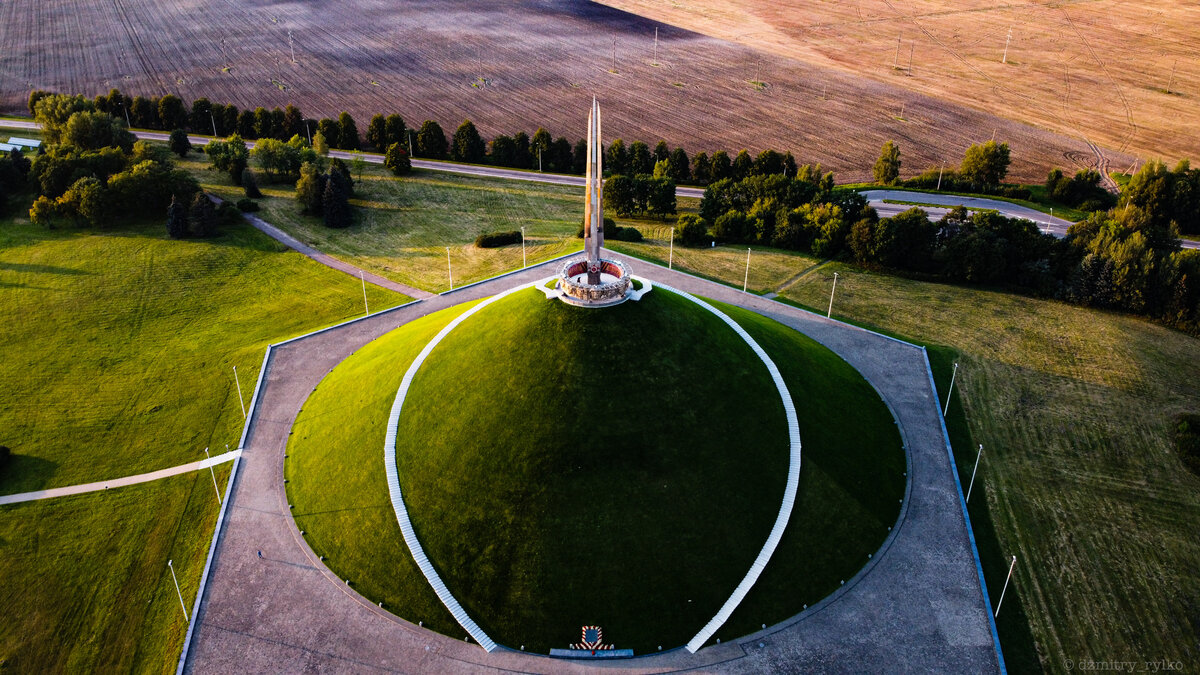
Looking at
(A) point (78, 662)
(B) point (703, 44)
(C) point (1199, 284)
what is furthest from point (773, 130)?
(A) point (78, 662)

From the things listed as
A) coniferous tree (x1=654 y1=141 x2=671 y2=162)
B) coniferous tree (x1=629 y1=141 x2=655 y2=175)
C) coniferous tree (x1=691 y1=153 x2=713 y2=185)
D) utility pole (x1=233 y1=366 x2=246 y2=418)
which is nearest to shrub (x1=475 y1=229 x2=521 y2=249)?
coniferous tree (x1=629 y1=141 x2=655 y2=175)

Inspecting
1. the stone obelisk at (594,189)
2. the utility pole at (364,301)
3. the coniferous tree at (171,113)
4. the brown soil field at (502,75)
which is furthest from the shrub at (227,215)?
the stone obelisk at (594,189)

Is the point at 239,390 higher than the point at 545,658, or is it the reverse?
the point at 239,390

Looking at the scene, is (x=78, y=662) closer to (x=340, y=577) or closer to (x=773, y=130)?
(x=340, y=577)

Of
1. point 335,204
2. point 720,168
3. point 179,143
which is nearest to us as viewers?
point 335,204

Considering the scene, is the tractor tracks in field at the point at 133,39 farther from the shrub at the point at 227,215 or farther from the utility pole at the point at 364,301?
the utility pole at the point at 364,301

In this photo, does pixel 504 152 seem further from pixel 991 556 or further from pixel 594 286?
pixel 991 556

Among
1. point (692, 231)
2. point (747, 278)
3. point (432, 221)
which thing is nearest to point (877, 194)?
point (692, 231)
